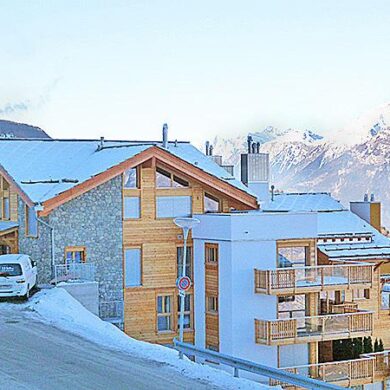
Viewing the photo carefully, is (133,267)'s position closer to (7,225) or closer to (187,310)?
(187,310)

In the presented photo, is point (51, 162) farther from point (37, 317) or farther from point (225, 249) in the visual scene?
point (37, 317)

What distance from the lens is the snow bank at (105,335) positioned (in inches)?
594

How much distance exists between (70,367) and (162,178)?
15613mm

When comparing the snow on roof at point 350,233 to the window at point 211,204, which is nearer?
the window at point 211,204

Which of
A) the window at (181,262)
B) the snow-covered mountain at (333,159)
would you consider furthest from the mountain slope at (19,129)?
the window at (181,262)

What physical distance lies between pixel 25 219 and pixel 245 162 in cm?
1422

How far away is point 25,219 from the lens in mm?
30672

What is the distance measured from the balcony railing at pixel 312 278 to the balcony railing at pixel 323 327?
0.96 metres

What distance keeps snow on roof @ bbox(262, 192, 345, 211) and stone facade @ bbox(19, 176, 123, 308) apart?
1228 cm

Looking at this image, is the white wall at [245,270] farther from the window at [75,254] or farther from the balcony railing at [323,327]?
the window at [75,254]

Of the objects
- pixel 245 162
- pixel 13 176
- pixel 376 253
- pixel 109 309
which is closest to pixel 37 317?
pixel 109 309

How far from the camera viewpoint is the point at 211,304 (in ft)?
99.2

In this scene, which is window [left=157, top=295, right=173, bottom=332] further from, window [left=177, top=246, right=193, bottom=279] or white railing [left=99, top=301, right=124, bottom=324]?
white railing [left=99, top=301, right=124, bottom=324]

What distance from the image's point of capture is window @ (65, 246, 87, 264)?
1151 inches
